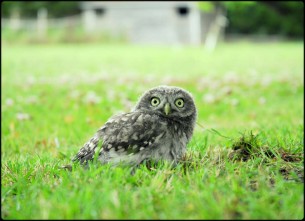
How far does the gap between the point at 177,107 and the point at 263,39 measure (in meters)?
53.6

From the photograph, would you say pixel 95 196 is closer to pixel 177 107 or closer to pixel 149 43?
pixel 177 107

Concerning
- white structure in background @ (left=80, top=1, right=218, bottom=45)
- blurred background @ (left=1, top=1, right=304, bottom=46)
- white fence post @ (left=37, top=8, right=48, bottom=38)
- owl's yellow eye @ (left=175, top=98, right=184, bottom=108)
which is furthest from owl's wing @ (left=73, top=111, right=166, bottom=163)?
white fence post @ (left=37, top=8, right=48, bottom=38)

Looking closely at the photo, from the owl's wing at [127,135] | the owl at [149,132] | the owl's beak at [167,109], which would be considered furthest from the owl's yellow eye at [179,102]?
the owl's wing at [127,135]

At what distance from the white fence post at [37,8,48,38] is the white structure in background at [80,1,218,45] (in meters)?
3.95

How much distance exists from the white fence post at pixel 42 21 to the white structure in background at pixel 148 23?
3.95 meters

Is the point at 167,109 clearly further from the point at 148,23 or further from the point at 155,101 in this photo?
the point at 148,23

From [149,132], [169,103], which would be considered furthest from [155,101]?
[149,132]

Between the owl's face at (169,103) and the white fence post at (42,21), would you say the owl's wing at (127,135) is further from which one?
the white fence post at (42,21)

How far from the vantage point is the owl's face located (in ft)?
13.7

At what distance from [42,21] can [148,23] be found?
1005cm

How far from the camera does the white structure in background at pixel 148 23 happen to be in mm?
33688

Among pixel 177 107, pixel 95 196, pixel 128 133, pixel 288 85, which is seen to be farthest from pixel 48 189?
pixel 288 85

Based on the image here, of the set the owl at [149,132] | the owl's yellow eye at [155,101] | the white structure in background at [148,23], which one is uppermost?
the white structure in background at [148,23]

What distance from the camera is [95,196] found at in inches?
114
